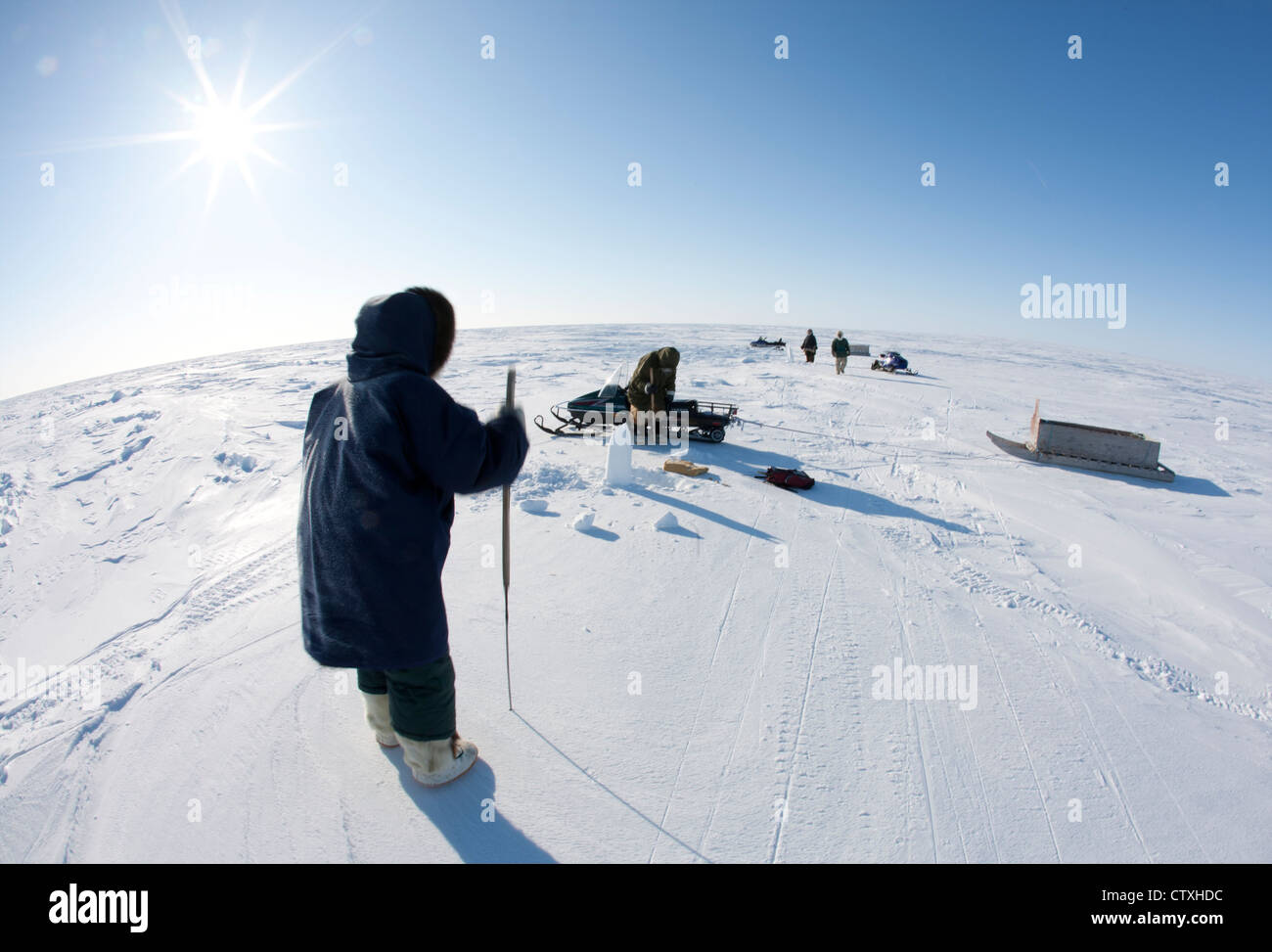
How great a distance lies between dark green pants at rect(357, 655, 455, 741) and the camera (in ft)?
6.61

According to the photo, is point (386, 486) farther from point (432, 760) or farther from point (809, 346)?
point (809, 346)

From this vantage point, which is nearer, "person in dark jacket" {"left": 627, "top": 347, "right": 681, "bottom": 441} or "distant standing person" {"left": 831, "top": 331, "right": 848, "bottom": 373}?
"person in dark jacket" {"left": 627, "top": 347, "right": 681, "bottom": 441}

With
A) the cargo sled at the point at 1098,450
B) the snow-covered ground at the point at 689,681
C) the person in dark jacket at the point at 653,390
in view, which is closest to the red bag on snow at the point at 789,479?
the snow-covered ground at the point at 689,681

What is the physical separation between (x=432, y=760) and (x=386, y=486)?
122 cm

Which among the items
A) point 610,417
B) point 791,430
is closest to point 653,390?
point 610,417

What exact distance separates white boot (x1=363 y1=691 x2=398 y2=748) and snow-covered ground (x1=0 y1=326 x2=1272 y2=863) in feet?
0.28

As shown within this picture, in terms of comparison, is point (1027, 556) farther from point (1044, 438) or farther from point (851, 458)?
point (1044, 438)

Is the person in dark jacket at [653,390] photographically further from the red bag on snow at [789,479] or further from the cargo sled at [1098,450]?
the cargo sled at [1098,450]

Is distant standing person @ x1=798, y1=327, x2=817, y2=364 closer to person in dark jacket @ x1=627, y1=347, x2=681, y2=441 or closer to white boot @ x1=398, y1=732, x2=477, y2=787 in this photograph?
person in dark jacket @ x1=627, y1=347, x2=681, y2=441

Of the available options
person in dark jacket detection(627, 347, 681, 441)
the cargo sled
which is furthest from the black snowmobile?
the cargo sled

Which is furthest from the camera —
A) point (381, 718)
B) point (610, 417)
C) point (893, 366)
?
point (893, 366)

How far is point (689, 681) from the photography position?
3.08m

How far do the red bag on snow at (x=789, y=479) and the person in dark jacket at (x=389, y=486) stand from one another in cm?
Result: 550

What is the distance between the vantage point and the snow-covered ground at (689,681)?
2.15m
